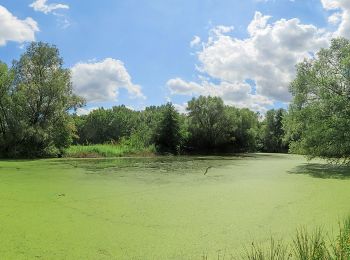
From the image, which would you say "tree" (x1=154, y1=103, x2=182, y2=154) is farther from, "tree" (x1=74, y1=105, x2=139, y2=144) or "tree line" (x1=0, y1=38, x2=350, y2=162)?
"tree" (x1=74, y1=105, x2=139, y2=144)

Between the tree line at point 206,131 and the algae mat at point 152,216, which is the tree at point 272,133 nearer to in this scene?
the tree line at point 206,131

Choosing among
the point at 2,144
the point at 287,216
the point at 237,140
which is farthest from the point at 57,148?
the point at 237,140

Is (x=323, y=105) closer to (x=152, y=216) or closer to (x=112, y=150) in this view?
(x=152, y=216)

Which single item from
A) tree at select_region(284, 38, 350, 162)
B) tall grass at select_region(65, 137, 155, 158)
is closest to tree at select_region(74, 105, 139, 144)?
tall grass at select_region(65, 137, 155, 158)

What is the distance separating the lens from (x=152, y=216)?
17.7 feet

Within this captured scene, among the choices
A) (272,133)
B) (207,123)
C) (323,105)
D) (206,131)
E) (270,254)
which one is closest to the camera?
(270,254)

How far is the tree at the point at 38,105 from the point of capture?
Answer: 20.6m

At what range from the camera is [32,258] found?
3506 mm

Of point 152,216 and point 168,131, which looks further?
point 168,131

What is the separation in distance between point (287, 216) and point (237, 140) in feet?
118

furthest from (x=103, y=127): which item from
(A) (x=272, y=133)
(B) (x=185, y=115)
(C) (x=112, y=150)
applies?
(C) (x=112, y=150)

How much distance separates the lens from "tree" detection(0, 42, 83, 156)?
67.6 ft

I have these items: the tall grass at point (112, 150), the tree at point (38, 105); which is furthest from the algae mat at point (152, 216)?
the tall grass at point (112, 150)

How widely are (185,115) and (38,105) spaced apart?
19.6 m
